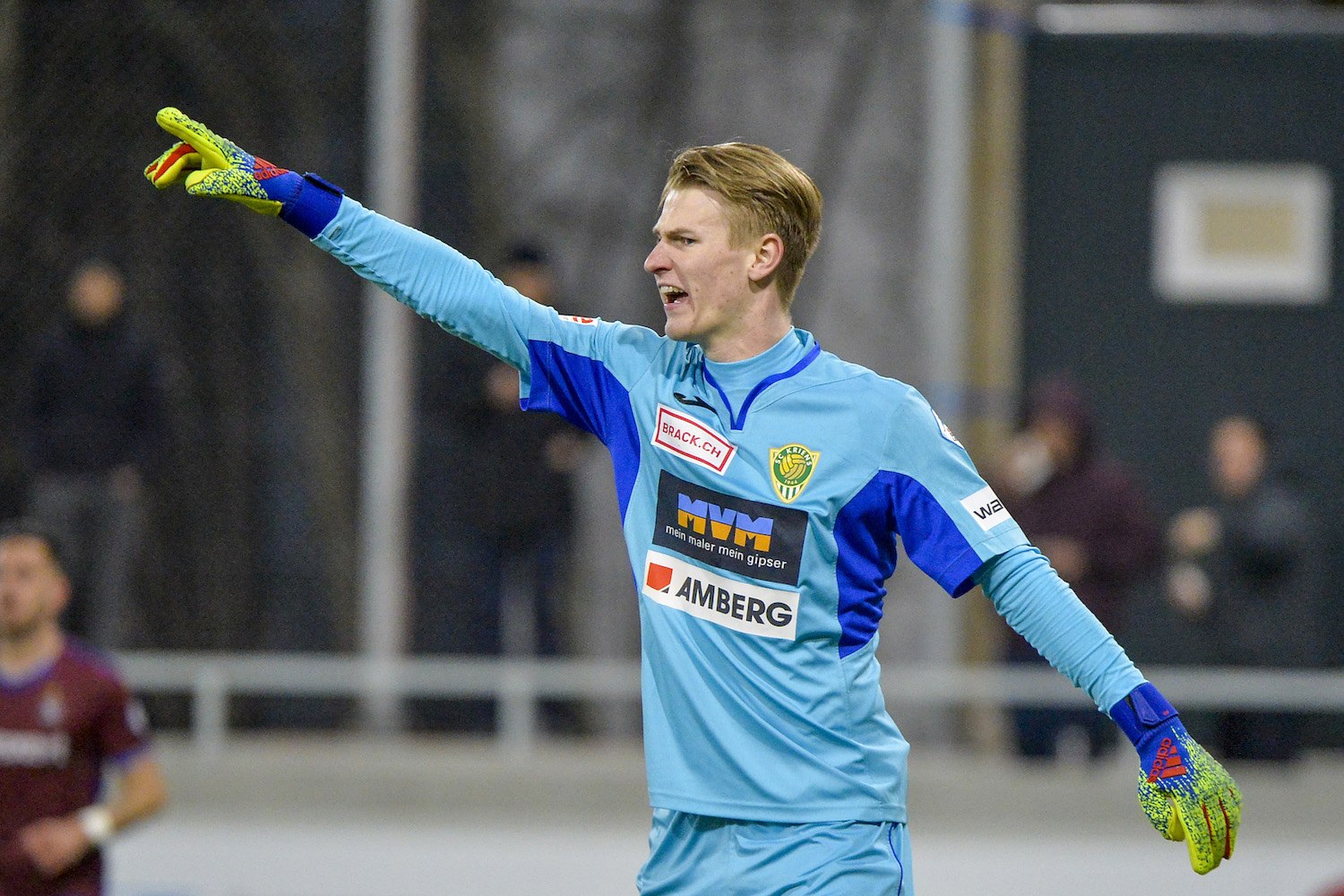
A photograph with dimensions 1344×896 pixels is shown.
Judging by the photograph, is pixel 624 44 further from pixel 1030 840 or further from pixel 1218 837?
pixel 1218 837

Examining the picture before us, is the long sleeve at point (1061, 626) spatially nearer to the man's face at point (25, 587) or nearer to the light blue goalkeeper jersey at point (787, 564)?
the light blue goalkeeper jersey at point (787, 564)

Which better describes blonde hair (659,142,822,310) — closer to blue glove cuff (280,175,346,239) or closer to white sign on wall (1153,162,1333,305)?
blue glove cuff (280,175,346,239)

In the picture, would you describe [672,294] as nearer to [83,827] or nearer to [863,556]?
[863,556]

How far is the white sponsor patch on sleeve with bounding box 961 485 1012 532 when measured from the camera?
110 inches

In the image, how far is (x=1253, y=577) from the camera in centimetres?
779

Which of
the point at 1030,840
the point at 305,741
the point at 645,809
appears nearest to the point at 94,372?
the point at 305,741

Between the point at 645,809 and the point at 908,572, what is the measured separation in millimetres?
1746

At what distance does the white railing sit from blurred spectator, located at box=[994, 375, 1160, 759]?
37cm

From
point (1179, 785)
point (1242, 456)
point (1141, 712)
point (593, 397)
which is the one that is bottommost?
point (1179, 785)

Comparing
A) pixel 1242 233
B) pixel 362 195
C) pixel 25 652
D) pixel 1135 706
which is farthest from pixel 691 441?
pixel 1242 233

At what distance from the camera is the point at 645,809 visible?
7.47 metres

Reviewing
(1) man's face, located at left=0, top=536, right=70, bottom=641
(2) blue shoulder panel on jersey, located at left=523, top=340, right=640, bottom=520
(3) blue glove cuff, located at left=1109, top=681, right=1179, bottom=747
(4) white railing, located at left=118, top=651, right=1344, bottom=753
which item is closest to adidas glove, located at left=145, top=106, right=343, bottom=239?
(2) blue shoulder panel on jersey, located at left=523, top=340, right=640, bottom=520

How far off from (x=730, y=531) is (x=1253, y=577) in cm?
556

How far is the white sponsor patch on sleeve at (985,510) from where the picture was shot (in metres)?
2.80
